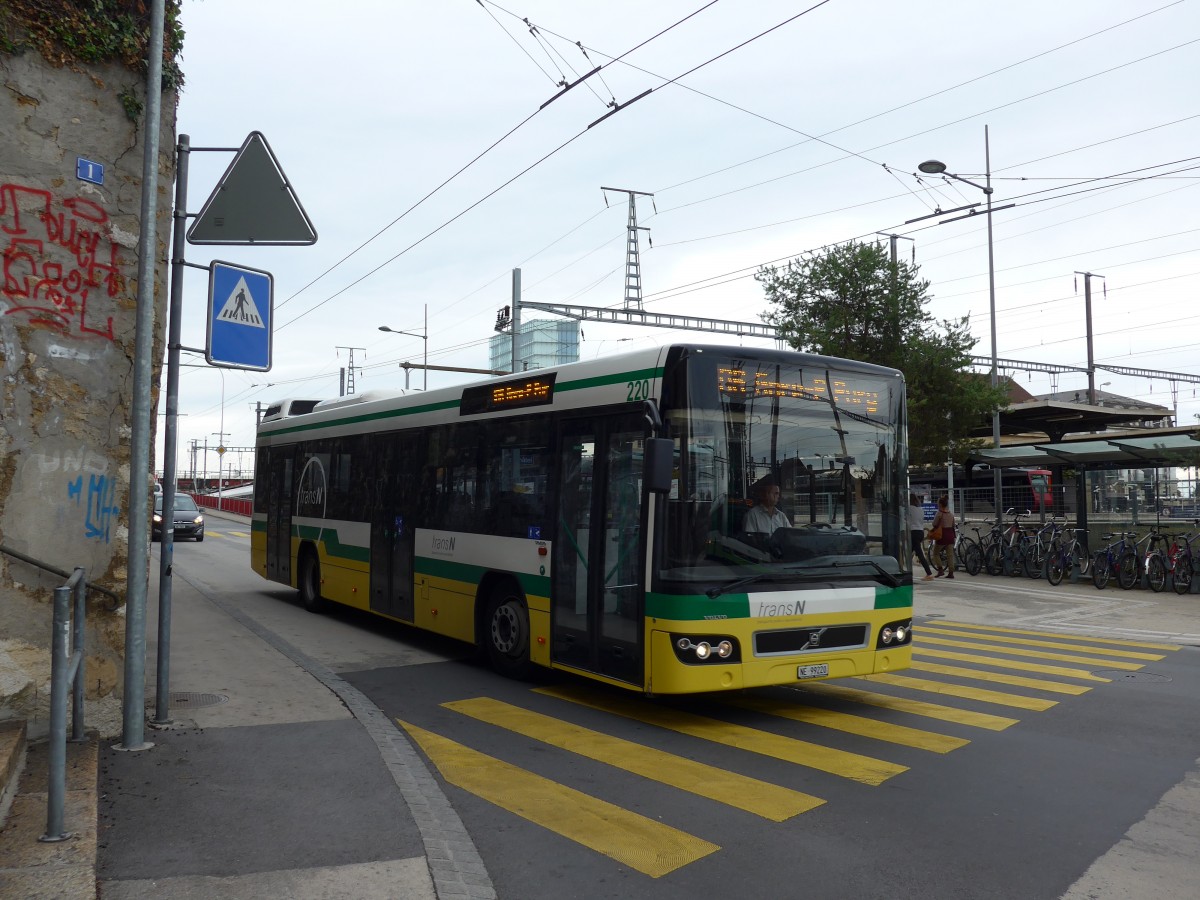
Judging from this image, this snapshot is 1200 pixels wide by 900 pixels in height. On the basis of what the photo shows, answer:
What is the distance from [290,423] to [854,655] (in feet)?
33.4

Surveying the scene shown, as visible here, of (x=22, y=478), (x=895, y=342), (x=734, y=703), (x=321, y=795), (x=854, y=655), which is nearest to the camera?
(x=321, y=795)

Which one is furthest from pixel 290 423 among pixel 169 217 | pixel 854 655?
pixel 854 655

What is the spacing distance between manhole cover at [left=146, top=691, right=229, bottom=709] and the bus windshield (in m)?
3.66

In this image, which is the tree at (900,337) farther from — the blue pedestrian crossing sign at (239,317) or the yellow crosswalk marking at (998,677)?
the blue pedestrian crossing sign at (239,317)

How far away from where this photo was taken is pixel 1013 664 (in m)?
10.3

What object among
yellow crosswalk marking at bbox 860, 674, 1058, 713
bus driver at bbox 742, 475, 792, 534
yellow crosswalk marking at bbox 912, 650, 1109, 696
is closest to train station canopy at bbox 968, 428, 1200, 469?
yellow crosswalk marking at bbox 912, 650, 1109, 696

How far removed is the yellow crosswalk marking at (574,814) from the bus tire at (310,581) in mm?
7873

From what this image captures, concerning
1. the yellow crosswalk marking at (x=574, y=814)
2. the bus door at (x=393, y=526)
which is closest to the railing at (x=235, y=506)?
the bus door at (x=393, y=526)

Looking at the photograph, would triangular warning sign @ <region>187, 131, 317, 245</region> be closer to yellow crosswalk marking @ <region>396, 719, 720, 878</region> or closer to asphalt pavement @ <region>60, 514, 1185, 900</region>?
asphalt pavement @ <region>60, 514, 1185, 900</region>

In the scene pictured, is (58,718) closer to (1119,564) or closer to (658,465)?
(658,465)

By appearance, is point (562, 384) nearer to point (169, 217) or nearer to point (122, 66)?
point (169, 217)

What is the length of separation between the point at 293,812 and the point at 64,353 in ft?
10.4

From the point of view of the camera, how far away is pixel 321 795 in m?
5.44

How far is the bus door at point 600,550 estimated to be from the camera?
24.6ft
